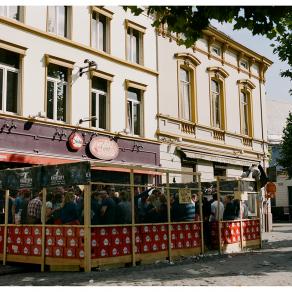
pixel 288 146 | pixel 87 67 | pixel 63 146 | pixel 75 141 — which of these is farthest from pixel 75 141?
pixel 288 146

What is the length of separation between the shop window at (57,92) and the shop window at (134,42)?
12.1 ft

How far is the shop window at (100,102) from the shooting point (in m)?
19.1

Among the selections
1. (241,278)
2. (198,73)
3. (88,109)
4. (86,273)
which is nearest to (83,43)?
(88,109)

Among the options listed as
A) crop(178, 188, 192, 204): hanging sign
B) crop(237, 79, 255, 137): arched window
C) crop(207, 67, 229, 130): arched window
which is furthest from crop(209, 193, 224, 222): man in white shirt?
crop(237, 79, 255, 137): arched window

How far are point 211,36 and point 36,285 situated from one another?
1826 cm

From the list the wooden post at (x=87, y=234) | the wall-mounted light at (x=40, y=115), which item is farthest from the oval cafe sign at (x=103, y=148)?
the wooden post at (x=87, y=234)

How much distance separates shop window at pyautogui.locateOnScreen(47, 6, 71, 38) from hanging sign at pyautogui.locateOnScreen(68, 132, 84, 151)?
3.70 metres

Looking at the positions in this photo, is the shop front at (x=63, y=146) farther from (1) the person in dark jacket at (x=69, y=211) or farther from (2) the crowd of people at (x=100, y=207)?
(1) the person in dark jacket at (x=69, y=211)

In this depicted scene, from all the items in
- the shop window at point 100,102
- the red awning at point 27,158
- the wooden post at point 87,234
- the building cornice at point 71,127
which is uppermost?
the shop window at point 100,102

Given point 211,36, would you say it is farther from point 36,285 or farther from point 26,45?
point 36,285

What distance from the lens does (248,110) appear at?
1124 inches

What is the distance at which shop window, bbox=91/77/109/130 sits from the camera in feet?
62.8

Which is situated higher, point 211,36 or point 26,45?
point 211,36

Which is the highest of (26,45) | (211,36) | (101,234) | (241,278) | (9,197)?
(211,36)
